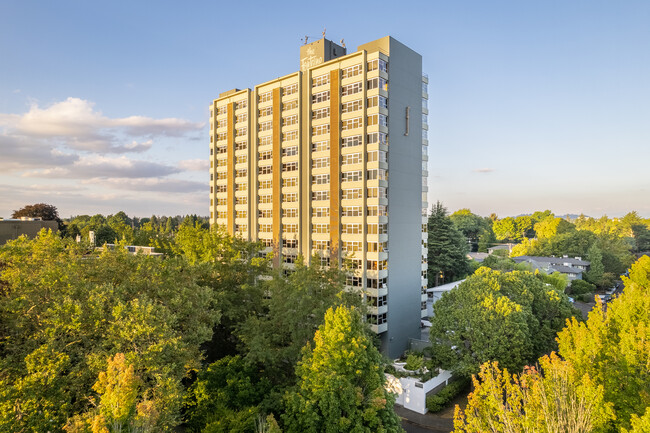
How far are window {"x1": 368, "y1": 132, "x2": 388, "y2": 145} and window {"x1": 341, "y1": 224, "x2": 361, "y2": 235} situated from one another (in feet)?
33.4

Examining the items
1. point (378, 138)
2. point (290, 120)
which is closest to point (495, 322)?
point (378, 138)

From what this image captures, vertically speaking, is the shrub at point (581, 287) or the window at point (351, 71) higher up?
the window at point (351, 71)

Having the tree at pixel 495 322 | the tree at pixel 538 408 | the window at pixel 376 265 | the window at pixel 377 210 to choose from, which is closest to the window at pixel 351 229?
the window at pixel 377 210

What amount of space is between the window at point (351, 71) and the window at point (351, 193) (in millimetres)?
14046

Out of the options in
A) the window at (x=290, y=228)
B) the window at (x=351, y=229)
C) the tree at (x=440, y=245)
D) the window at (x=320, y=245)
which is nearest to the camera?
the window at (x=351, y=229)

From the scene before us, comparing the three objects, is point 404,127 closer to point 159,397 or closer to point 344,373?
point 344,373

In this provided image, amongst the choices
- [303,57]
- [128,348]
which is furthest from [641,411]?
[303,57]

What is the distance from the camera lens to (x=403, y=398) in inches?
1342

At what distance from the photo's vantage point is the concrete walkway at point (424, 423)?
30.8m

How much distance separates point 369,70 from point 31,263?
3769cm

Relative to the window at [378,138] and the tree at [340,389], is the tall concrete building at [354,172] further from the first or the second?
the tree at [340,389]

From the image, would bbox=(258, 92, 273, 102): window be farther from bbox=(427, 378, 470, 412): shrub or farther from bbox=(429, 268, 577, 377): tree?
bbox=(427, 378, 470, 412): shrub

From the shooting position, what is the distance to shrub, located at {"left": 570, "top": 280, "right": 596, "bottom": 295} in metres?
75.1

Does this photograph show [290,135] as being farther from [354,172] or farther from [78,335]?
[78,335]
